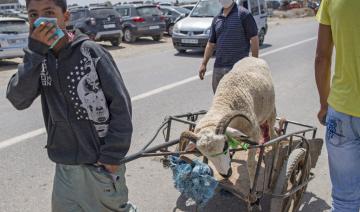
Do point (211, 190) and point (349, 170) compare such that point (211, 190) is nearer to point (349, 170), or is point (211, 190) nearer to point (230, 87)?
point (349, 170)

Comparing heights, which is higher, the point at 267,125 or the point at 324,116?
the point at 324,116

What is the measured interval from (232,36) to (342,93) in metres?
3.10

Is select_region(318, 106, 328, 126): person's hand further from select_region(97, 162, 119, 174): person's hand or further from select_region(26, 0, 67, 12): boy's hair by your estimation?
select_region(26, 0, 67, 12): boy's hair

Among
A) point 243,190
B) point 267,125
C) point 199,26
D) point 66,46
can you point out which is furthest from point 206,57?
point 199,26

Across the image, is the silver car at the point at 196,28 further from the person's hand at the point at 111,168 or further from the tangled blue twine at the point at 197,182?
the person's hand at the point at 111,168

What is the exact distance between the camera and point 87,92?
7.82 ft

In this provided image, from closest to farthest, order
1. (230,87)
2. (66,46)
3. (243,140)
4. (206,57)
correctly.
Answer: (66,46) < (243,140) < (230,87) < (206,57)

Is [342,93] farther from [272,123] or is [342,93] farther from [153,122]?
[153,122]

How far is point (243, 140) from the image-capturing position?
11.2 ft

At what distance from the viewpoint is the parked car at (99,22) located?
18.8m

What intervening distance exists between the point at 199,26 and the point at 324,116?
13.4 m

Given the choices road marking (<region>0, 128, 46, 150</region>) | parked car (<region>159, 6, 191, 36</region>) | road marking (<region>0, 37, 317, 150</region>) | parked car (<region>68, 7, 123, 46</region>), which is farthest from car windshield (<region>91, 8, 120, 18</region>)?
road marking (<region>0, 128, 46, 150</region>)

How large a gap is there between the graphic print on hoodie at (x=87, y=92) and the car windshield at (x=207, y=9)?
47.8 ft

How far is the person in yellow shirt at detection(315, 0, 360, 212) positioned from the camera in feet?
8.23
